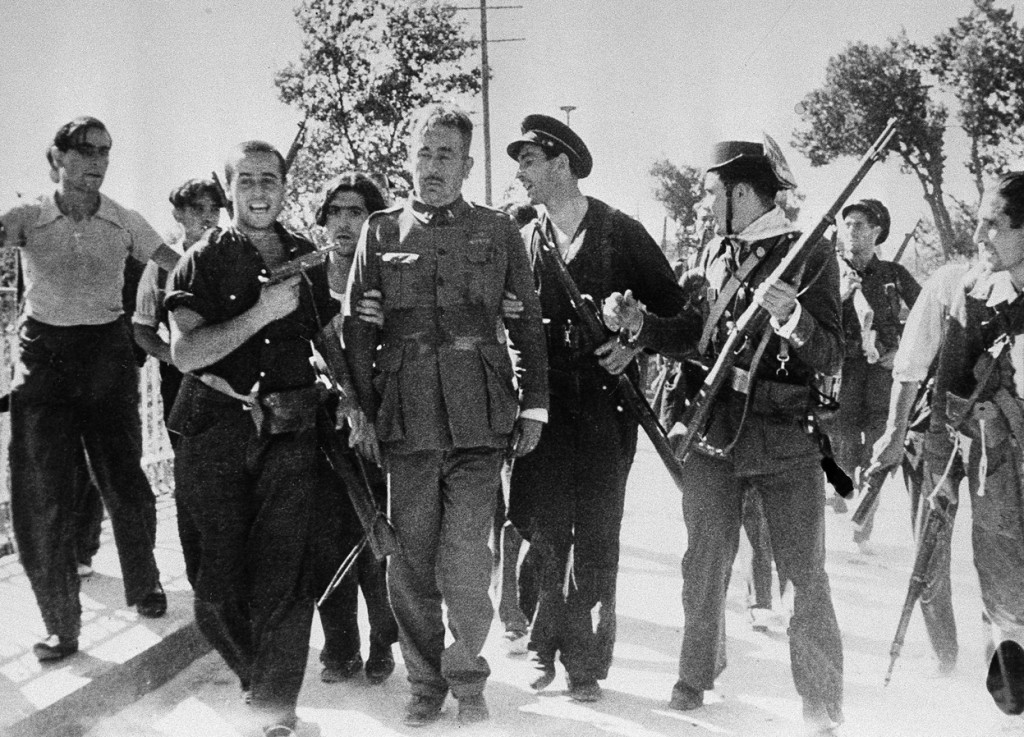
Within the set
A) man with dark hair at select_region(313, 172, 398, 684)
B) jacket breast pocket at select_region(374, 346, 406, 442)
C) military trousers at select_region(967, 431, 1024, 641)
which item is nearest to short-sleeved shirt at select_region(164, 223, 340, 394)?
jacket breast pocket at select_region(374, 346, 406, 442)

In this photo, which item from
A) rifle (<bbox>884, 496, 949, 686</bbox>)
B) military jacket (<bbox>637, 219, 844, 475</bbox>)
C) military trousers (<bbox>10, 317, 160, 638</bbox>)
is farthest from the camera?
military trousers (<bbox>10, 317, 160, 638</bbox>)

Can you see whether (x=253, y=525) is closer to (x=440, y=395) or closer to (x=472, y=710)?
(x=440, y=395)

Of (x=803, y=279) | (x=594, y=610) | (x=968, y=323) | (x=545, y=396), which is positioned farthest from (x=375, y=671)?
(x=968, y=323)

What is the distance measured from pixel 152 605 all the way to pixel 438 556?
1.72 m

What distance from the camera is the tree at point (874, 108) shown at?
39.6ft

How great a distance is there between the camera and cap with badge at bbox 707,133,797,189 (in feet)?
13.2

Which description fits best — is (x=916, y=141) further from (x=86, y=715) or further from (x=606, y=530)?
(x=86, y=715)

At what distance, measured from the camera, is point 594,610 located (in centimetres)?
434

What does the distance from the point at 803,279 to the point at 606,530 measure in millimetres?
1284

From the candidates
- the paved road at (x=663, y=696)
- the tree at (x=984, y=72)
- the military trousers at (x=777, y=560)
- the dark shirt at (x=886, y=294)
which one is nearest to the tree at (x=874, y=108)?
the tree at (x=984, y=72)

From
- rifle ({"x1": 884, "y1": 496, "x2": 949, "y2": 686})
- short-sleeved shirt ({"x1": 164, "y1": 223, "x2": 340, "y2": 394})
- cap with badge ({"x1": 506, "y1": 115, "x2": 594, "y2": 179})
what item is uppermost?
cap with badge ({"x1": 506, "y1": 115, "x2": 594, "y2": 179})

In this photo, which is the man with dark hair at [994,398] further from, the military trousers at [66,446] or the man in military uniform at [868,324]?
the military trousers at [66,446]

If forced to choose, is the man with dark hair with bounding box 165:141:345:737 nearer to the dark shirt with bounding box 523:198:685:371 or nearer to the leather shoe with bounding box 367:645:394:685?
the leather shoe with bounding box 367:645:394:685

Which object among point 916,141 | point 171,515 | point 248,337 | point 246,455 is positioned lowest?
point 171,515
